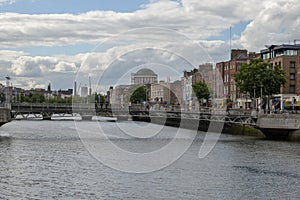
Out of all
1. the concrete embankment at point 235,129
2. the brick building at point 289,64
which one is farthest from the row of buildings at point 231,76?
the concrete embankment at point 235,129

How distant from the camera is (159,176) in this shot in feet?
113

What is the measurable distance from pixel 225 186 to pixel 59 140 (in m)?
33.2

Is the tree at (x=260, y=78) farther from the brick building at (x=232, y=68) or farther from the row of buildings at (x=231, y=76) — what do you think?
the brick building at (x=232, y=68)

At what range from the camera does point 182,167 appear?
38812mm

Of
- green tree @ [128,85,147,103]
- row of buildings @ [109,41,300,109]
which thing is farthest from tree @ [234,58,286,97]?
green tree @ [128,85,147,103]

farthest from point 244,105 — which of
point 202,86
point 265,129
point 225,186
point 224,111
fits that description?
point 225,186

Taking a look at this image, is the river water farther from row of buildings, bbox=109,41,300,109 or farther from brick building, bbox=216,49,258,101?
brick building, bbox=216,49,258,101

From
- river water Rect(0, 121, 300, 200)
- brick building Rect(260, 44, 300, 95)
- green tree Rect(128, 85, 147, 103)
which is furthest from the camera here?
green tree Rect(128, 85, 147, 103)

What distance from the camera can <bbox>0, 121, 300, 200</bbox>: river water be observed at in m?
28.8

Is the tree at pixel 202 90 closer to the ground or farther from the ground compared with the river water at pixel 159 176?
farther from the ground

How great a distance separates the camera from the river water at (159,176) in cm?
2878

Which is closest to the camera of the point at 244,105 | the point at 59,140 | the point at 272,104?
the point at 59,140

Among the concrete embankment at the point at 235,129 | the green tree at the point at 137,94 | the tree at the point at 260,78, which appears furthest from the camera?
the green tree at the point at 137,94

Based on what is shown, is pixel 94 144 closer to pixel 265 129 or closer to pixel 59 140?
pixel 59 140
